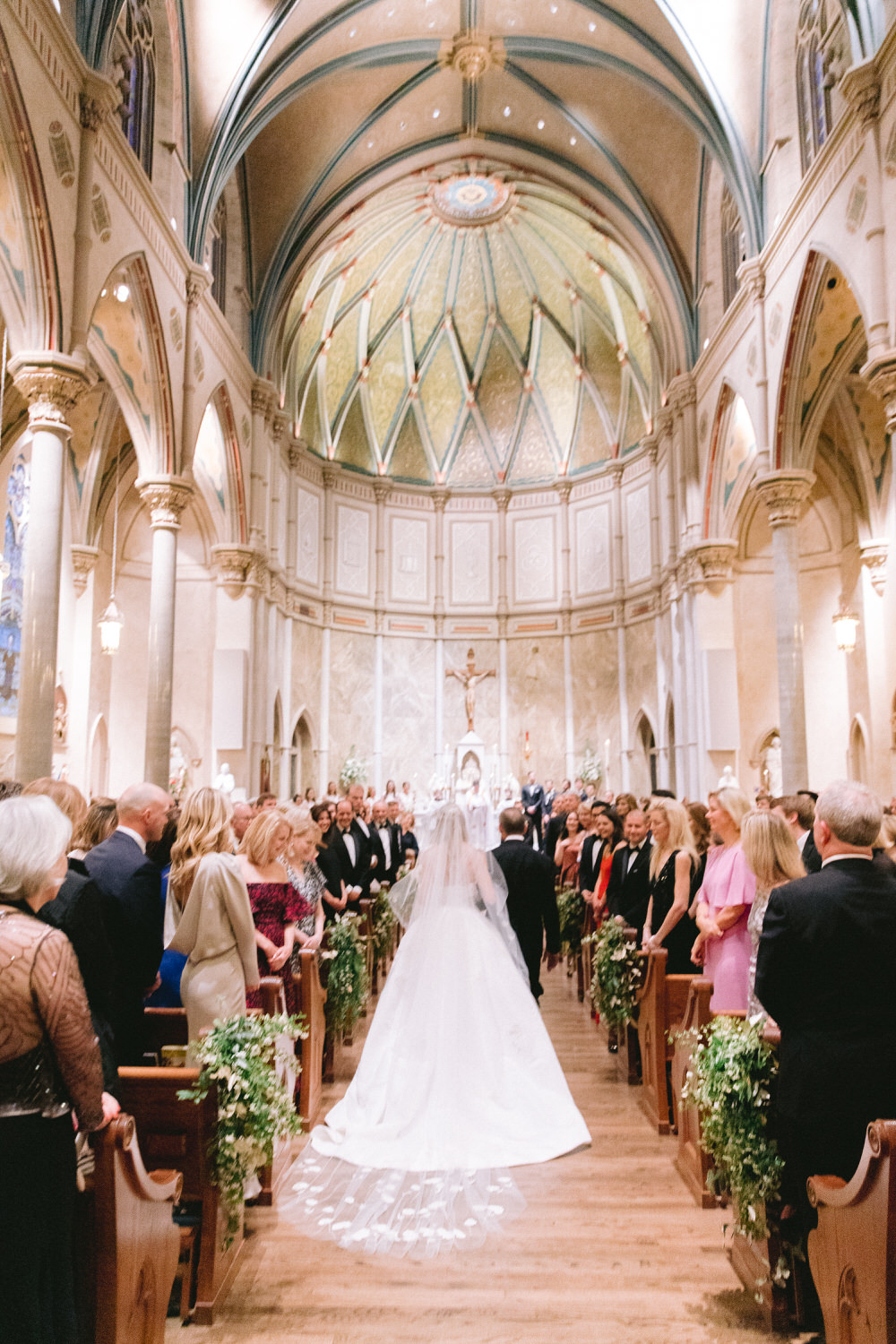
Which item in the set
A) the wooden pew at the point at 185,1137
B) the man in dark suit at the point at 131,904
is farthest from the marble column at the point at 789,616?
the wooden pew at the point at 185,1137

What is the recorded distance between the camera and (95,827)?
4.68 m

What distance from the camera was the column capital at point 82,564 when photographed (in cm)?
1884

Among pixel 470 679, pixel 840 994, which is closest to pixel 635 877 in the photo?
pixel 840 994

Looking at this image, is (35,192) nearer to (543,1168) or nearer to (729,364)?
(543,1168)

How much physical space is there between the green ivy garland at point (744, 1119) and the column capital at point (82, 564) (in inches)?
684

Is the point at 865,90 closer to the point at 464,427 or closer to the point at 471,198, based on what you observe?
the point at 471,198

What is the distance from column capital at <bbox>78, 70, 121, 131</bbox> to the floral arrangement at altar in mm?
14969

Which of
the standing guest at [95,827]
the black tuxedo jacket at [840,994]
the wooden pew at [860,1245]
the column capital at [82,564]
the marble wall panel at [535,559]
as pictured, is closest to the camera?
the wooden pew at [860,1245]

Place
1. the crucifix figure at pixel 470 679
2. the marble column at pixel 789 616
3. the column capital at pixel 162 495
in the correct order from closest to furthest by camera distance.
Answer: the marble column at pixel 789 616
the column capital at pixel 162 495
the crucifix figure at pixel 470 679

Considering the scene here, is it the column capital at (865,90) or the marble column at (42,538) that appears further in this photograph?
the column capital at (865,90)

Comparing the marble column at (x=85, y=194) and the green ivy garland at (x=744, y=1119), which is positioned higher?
the marble column at (x=85, y=194)

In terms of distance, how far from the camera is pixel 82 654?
18.9 metres

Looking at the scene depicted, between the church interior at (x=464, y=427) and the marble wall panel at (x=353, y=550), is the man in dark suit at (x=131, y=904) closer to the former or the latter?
the church interior at (x=464, y=427)

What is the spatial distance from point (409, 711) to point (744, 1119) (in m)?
22.5
